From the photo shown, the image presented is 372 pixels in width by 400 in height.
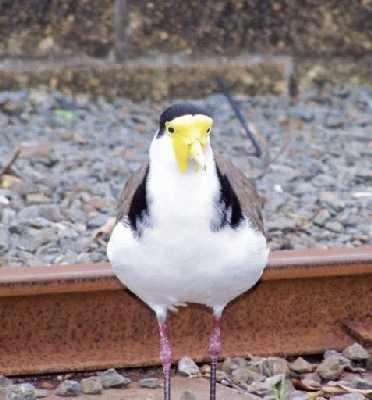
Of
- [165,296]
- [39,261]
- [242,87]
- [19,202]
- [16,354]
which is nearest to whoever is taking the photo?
[165,296]

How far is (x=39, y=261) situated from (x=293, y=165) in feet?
5.37

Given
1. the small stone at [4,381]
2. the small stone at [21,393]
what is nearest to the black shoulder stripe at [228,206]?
the small stone at [21,393]

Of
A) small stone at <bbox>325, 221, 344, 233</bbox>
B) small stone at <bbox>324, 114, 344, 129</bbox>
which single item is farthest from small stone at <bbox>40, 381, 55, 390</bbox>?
small stone at <bbox>324, 114, 344, 129</bbox>

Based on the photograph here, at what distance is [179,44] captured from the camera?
632cm

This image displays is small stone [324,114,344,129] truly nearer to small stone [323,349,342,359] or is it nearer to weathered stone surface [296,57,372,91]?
weathered stone surface [296,57,372,91]

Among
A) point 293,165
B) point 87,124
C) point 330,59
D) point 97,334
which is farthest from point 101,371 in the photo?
point 330,59

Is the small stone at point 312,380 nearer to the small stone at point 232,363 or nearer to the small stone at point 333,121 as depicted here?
the small stone at point 232,363

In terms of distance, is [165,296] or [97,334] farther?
[97,334]

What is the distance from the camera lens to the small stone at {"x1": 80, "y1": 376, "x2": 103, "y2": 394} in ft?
11.0

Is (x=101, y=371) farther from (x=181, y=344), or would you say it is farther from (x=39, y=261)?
(x=39, y=261)

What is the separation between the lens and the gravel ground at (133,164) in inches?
163

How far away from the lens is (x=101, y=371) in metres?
3.53

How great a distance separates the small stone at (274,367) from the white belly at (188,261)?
2.06 ft

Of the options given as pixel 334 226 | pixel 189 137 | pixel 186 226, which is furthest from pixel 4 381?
pixel 334 226
